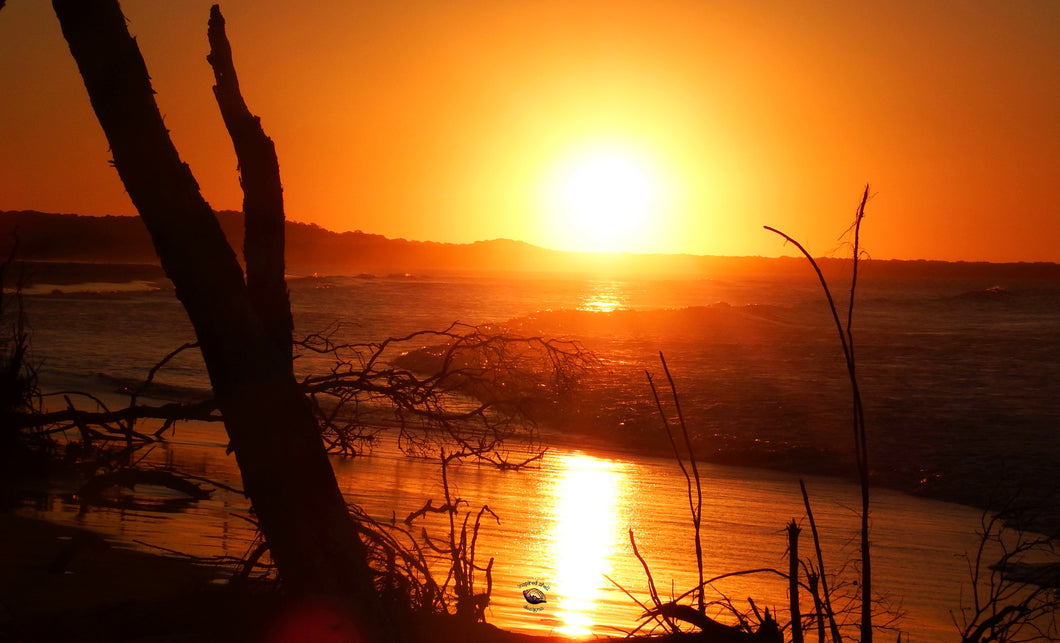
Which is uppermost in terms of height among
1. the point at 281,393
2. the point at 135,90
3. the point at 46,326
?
the point at 135,90

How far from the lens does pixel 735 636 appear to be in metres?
3.32

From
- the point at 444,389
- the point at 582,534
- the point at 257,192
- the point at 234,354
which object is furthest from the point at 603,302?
the point at 234,354

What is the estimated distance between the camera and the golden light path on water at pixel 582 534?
5.57 m

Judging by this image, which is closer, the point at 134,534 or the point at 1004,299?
the point at 134,534

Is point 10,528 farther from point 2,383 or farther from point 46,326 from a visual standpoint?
point 46,326

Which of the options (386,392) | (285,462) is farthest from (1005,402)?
(285,462)

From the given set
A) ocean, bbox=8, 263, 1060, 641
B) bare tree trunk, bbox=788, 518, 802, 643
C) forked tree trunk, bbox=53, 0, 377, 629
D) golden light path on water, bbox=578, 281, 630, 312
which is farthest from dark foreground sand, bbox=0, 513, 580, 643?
golden light path on water, bbox=578, 281, 630, 312

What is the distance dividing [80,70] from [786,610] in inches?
180

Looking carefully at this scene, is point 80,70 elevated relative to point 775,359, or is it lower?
elevated

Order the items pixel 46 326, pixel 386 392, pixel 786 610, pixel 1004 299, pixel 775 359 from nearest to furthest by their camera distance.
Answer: pixel 386 392 < pixel 786 610 < pixel 775 359 < pixel 46 326 < pixel 1004 299

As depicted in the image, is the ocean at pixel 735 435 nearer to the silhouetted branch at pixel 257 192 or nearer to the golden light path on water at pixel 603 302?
the silhouetted branch at pixel 257 192

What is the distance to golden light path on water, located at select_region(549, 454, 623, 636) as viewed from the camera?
18.3 feet

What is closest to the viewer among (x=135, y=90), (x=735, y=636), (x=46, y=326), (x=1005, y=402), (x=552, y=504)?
(x=135, y=90)

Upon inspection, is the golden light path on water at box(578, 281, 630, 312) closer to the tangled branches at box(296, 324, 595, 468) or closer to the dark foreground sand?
the tangled branches at box(296, 324, 595, 468)
